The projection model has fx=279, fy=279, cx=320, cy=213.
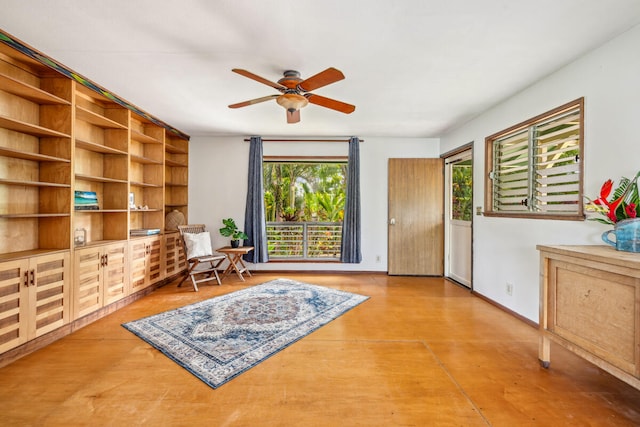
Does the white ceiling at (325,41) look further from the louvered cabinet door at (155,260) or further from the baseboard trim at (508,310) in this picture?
the baseboard trim at (508,310)

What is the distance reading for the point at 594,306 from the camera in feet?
5.24

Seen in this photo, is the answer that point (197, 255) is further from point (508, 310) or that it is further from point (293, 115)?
point (508, 310)

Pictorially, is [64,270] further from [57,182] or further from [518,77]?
[518,77]

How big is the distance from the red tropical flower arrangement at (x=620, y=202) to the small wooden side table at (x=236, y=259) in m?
3.86

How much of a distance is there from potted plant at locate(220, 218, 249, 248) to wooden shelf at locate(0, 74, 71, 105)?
2.39 m

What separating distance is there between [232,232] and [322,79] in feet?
9.84

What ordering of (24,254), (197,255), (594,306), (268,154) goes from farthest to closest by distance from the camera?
(268,154)
(197,255)
(24,254)
(594,306)

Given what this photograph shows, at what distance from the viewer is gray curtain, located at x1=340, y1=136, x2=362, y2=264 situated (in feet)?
15.1

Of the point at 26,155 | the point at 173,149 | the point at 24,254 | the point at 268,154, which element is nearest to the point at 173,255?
the point at 173,149

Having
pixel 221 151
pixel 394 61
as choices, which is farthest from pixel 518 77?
pixel 221 151


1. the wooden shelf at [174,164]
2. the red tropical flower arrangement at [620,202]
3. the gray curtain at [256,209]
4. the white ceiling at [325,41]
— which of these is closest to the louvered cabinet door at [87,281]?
the white ceiling at [325,41]

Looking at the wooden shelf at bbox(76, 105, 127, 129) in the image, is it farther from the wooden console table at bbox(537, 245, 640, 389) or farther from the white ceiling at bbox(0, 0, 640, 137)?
the wooden console table at bbox(537, 245, 640, 389)

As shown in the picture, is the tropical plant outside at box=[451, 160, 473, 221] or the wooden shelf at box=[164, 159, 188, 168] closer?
the tropical plant outside at box=[451, 160, 473, 221]

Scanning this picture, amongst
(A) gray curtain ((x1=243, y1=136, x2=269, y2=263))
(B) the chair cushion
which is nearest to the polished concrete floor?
(B) the chair cushion
